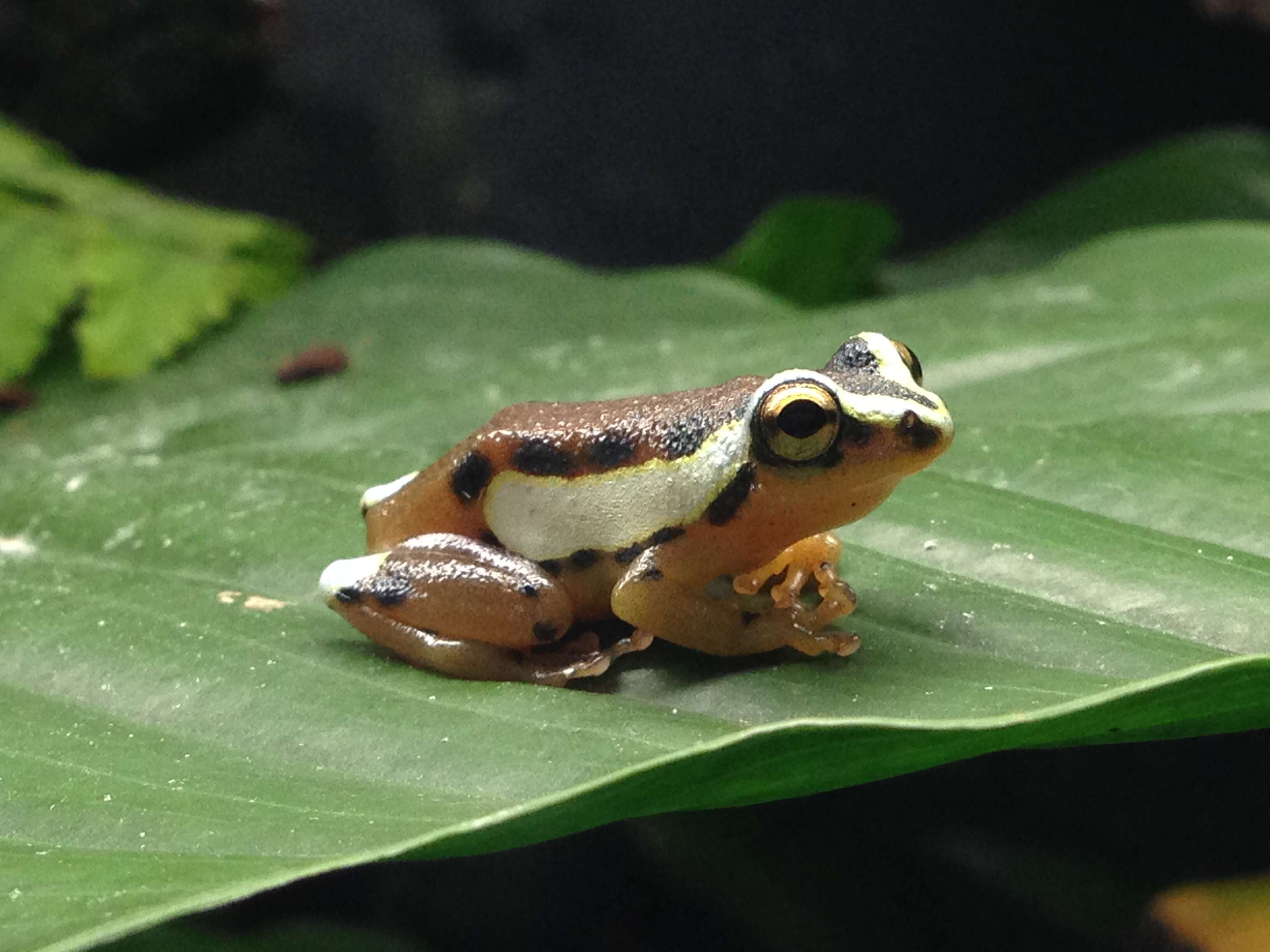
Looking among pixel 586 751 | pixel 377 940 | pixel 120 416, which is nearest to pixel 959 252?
pixel 120 416

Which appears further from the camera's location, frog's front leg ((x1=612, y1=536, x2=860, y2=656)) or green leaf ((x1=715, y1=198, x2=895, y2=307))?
green leaf ((x1=715, y1=198, x2=895, y2=307))

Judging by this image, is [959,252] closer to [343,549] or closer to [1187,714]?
[343,549]

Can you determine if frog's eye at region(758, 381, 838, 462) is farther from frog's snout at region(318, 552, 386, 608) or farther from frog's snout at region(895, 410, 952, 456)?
frog's snout at region(318, 552, 386, 608)

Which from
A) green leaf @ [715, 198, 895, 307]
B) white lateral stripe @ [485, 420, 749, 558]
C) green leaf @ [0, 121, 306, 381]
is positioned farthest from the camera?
green leaf @ [715, 198, 895, 307]

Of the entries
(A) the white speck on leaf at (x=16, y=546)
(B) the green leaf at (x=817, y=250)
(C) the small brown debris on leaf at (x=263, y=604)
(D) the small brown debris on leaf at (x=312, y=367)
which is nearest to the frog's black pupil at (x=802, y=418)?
Answer: (C) the small brown debris on leaf at (x=263, y=604)

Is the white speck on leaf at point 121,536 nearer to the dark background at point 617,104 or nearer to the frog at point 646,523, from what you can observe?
the frog at point 646,523

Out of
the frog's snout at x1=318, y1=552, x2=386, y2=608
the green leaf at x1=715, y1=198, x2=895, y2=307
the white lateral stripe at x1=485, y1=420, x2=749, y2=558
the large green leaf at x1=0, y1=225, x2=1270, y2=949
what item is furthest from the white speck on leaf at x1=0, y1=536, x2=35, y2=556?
the green leaf at x1=715, y1=198, x2=895, y2=307
